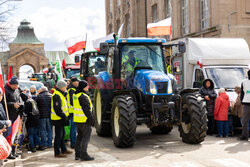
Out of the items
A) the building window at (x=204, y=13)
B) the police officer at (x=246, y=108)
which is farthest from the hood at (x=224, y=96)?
the building window at (x=204, y=13)

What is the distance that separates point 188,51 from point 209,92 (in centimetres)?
217

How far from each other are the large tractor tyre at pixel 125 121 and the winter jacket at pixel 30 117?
2165mm

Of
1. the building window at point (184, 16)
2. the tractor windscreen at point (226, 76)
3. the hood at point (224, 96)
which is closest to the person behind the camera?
the hood at point (224, 96)

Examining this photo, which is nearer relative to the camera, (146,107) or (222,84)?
(146,107)

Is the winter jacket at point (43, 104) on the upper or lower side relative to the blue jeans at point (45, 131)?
upper

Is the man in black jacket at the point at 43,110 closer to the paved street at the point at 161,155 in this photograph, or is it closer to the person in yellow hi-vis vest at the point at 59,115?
the paved street at the point at 161,155

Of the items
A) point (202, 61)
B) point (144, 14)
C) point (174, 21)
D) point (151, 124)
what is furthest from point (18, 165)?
point (144, 14)

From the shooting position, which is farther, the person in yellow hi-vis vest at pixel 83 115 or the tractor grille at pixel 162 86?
the tractor grille at pixel 162 86

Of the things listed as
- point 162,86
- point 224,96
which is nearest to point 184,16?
point 224,96

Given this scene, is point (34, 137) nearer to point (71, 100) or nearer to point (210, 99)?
point (71, 100)

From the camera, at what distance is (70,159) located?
846cm

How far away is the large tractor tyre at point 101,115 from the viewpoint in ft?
35.9

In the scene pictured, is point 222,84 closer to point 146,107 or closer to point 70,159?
point 146,107

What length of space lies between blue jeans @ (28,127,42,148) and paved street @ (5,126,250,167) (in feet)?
1.20
